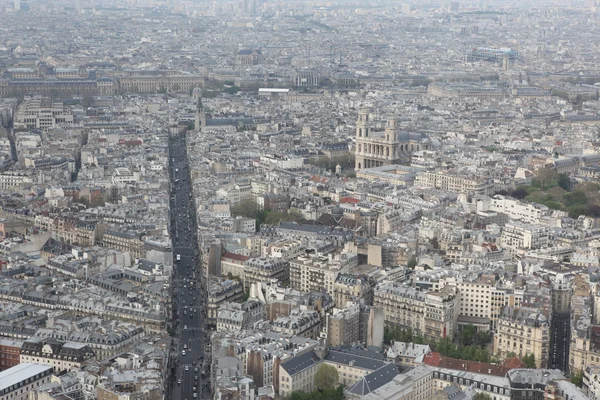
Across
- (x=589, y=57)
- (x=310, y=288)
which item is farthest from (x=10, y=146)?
(x=589, y=57)

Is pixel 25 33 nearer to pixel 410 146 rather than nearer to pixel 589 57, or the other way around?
pixel 589 57

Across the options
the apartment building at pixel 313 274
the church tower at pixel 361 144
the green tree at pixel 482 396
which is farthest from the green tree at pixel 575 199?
the green tree at pixel 482 396

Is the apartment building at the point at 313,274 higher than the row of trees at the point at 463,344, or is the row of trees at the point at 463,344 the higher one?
the apartment building at the point at 313,274

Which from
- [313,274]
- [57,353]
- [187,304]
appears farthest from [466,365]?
[57,353]

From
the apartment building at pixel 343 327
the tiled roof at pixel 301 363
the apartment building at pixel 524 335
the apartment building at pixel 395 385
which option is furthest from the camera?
the apartment building at pixel 343 327

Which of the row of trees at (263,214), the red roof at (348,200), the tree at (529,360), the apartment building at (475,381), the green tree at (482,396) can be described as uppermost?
the red roof at (348,200)

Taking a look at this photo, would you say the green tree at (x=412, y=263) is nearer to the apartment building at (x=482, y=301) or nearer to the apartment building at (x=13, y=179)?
the apartment building at (x=482, y=301)

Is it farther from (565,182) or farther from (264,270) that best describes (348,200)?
(264,270)
